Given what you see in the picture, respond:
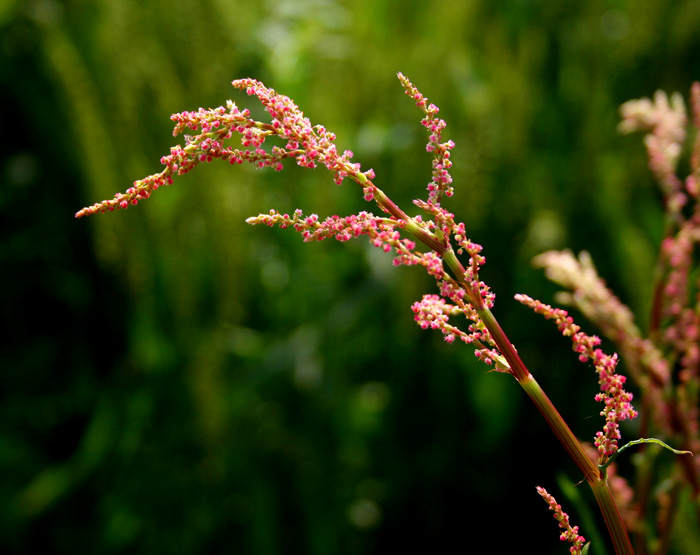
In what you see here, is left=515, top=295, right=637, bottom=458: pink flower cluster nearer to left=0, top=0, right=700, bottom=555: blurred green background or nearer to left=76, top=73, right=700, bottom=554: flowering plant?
left=76, top=73, right=700, bottom=554: flowering plant

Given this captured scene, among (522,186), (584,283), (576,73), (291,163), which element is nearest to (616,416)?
(584,283)

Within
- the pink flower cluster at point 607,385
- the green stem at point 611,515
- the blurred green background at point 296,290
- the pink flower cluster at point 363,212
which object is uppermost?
the blurred green background at point 296,290

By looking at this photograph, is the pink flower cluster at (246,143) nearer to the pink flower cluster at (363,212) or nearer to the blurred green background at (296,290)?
the pink flower cluster at (363,212)

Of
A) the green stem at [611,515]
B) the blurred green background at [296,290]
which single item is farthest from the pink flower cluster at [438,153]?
the blurred green background at [296,290]

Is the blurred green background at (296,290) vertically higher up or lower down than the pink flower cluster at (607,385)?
higher up

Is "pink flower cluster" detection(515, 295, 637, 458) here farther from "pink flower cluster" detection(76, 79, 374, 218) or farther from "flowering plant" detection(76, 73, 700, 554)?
"pink flower cluster" detection(76, 79, 374, 218)

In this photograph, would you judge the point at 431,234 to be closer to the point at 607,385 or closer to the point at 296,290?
the point at 607,385

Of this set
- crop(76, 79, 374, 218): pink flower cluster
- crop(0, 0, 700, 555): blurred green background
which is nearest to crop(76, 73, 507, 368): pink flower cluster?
crop(76, 79, 374, 218): pink flower cluster

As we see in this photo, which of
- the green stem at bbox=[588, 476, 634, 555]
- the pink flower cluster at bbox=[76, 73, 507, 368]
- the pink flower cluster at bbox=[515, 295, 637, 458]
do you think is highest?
the pink flower cluster at bbox=[76, 73, 507, 368]

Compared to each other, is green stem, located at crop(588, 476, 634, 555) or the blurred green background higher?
the blurred green background

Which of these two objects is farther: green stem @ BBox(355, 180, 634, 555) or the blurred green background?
the blurred green background
